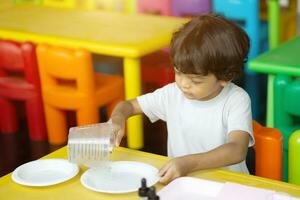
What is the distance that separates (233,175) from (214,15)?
440mm

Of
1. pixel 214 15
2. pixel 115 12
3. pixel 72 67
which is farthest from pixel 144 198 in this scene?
pixel 115 12

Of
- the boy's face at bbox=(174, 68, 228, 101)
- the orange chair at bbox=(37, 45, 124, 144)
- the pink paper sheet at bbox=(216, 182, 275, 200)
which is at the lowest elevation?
the orange chair at bbox=(37, 45, 124, 144)

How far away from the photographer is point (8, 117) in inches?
124

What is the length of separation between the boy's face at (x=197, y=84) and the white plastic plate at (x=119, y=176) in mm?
248

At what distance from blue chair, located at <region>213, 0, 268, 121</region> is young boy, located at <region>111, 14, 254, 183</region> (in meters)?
1.54

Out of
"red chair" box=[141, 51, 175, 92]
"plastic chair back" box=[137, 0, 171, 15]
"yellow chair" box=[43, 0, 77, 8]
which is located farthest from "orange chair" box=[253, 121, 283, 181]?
"yellow chair" box=[43, 0, 77, 8]

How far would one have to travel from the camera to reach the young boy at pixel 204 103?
1.42m

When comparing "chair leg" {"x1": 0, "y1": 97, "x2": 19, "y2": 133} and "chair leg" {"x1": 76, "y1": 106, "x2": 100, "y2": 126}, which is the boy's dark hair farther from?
"chair leg" {"x1": 0, "y1": 97, "x2": 19, "y2": 133}

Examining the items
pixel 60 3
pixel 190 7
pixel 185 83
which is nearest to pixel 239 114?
pixel 185 83

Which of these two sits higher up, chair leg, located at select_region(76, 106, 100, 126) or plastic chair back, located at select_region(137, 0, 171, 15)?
plastic chair back, located at select_region(137, 0, 171, 15)

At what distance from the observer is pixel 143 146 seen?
292 cm

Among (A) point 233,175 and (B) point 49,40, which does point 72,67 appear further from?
(A) point 233,175

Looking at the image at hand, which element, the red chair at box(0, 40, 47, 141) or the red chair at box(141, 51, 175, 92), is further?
the red chair at box(141, 51, 175, 92)

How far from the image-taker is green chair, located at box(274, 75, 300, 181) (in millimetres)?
2121
